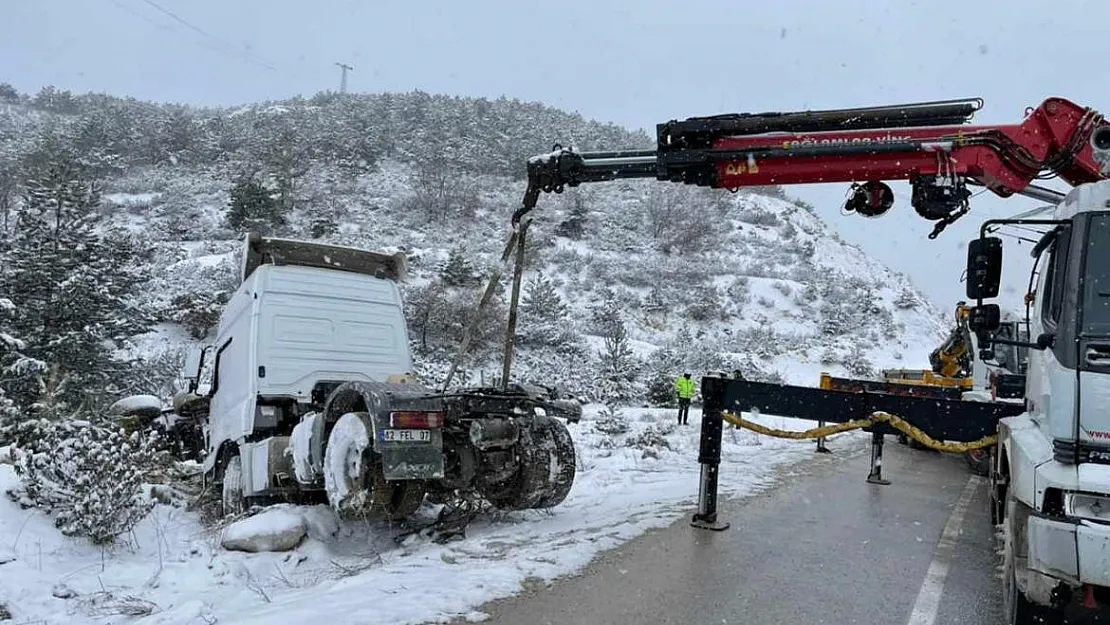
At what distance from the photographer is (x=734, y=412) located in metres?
7.08

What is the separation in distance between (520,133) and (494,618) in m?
50.7

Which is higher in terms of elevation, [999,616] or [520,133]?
[520,133]

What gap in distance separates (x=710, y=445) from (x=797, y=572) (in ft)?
4.83

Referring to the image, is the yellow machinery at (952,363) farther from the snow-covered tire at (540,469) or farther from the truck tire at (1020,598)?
the truck tire at (1020,598)

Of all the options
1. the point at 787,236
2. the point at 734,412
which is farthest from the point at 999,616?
the point at 787,236

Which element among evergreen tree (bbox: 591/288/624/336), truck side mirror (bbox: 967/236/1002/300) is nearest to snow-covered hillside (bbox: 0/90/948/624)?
evergreen tree (bbox: 591/288/624/336)

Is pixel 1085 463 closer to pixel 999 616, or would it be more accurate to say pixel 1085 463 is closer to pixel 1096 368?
pixel 1096 368

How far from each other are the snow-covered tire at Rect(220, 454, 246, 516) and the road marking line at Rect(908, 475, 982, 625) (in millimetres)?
6157

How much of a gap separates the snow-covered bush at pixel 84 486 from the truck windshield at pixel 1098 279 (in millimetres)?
7141

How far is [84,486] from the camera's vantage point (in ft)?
21.5

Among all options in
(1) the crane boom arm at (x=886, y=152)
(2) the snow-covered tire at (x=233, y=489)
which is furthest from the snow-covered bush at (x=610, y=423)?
(1) the crane boom arm at (x=886, y=152)

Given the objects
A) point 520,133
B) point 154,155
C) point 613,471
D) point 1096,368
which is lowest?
point 613,471

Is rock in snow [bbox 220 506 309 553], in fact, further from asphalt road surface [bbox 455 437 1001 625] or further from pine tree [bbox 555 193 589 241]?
pine tree [bbox 555 193 589 241]

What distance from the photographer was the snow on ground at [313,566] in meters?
4.54
